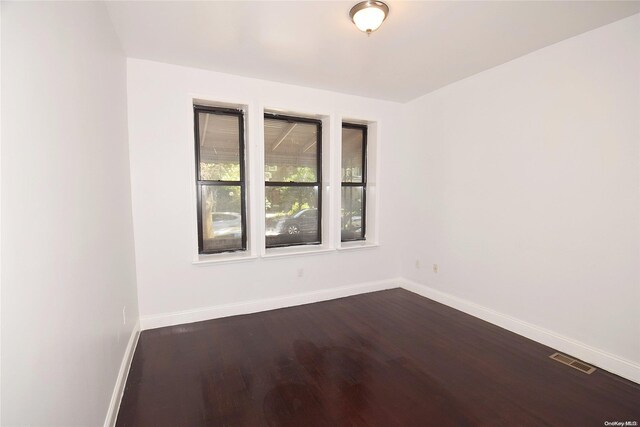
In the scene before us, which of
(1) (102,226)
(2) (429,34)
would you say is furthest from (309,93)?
(1) (102,226)

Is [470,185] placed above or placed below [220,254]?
above

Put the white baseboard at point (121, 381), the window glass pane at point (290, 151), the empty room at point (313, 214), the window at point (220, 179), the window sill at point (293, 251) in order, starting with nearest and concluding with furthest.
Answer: the empty room at point (313, 214) < the white baseboard at point (121, 381) < the window at point (220, 179) < the window sill at point (293, 251) < the window glass pane at point (290, 151)

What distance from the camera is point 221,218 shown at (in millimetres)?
3439

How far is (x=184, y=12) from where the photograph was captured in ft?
6.98

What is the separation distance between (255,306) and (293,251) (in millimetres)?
789

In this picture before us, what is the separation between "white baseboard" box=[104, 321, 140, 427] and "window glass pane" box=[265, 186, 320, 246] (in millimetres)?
1695

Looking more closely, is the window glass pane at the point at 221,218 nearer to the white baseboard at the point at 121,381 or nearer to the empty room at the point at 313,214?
the empty room at the point at 313,214

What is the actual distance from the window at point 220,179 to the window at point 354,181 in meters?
1.46

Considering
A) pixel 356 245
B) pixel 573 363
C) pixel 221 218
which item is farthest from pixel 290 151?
pixel 573 363

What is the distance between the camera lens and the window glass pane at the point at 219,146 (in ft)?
10.9

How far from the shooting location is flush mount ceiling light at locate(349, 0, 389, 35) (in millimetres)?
1987

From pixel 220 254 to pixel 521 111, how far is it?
353 centimetres

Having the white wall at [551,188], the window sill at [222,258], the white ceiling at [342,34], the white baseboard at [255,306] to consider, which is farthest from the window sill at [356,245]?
the white ceiling at [342,34]

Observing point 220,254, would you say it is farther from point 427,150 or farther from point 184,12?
point 427,150
